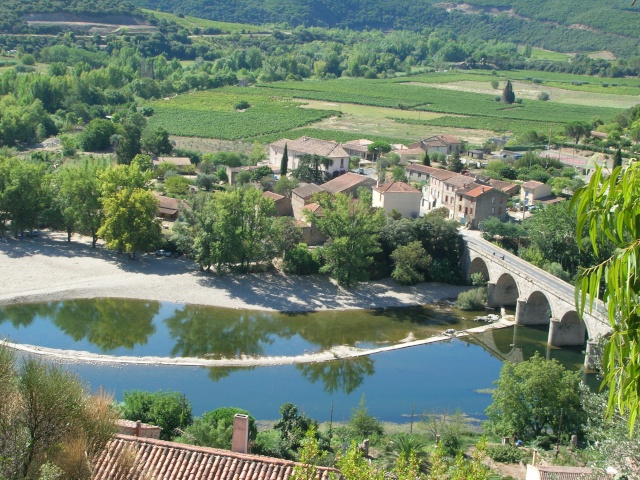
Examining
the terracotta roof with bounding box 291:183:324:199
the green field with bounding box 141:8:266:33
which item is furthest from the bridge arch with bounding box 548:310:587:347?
the green field with bounding box 141:8:266:33

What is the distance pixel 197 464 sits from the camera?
16.2 metres

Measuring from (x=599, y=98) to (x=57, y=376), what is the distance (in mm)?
134173

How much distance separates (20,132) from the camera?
8069 cm

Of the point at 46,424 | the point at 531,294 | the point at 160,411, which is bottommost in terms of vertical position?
the point at 531,294

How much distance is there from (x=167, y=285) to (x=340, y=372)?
42.2ft

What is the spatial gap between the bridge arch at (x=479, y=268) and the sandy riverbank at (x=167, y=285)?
132 cm

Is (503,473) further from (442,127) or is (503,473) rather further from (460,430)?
(442,127)

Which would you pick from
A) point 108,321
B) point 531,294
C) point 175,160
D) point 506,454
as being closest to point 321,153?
point 175,160

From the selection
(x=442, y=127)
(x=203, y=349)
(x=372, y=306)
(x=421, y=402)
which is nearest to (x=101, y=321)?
(x=203, y=349)

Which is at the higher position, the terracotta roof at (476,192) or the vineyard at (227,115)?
the terracotta roof at (476,192)

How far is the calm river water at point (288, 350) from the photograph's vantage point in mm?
35094

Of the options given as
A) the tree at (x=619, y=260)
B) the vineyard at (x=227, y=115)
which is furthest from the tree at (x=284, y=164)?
the tree at (x=619, y=260)

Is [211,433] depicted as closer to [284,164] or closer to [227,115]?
[284,164]

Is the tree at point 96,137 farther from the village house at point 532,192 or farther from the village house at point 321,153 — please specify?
the village house at point 532,192
